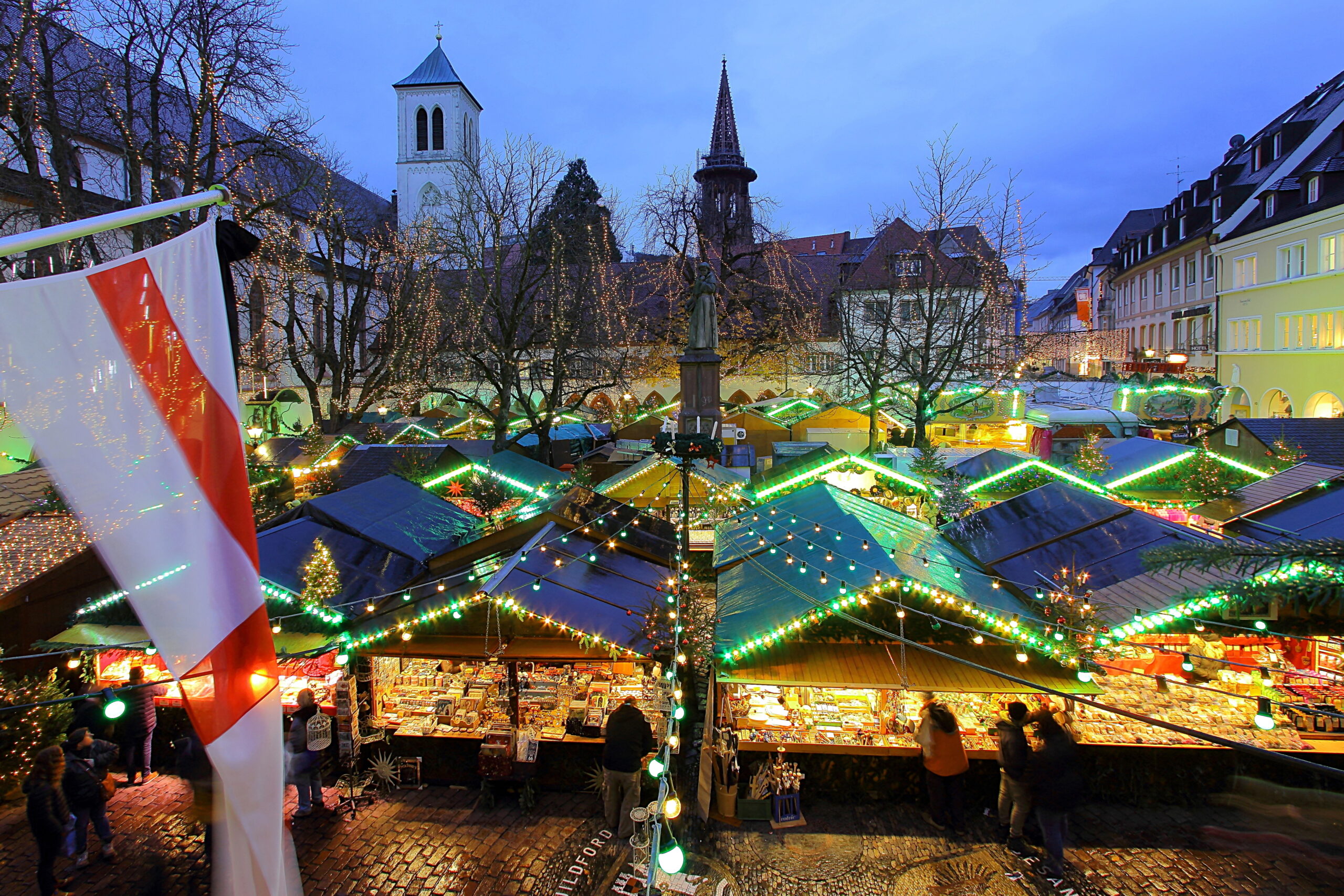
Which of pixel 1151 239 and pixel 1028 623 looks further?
pixel 1151 239

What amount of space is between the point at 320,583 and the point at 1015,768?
7.15 m

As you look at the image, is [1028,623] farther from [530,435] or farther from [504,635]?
[530,435]

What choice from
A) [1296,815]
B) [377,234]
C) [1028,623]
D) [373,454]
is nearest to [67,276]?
[1028,623]

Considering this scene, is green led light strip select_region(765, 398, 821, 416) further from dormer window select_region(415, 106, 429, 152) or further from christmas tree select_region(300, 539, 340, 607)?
dormer window select_region(415, 106, 429, 152)

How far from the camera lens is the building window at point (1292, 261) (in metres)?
25.1

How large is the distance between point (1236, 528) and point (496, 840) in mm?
9503

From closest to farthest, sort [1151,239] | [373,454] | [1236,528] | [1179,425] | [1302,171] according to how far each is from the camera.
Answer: [1236,528] → [373,454] → [1179,425] → [1302,171] → [1151,239]

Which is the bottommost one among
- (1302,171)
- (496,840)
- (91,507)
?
(496,840)

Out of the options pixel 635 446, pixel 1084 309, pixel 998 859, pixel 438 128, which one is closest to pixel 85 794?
pixel 998 859

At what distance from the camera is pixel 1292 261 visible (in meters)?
25.7

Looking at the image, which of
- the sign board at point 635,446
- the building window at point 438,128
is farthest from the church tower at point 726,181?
the building window at point 438,128

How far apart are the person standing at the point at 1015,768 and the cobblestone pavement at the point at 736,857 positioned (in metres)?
0.20

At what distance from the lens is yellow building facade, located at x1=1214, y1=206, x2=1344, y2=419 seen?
23.6 meters

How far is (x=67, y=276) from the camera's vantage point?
2.33 metres
